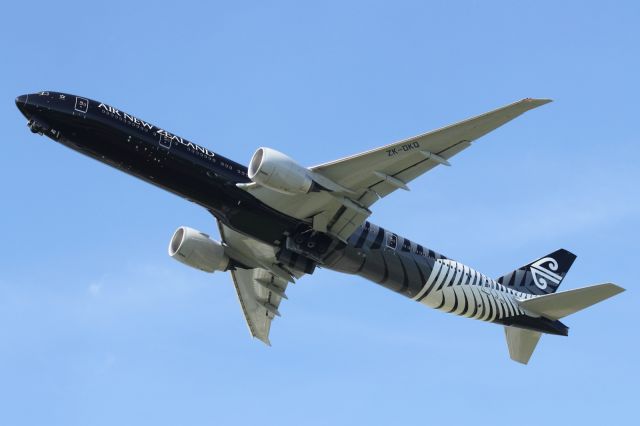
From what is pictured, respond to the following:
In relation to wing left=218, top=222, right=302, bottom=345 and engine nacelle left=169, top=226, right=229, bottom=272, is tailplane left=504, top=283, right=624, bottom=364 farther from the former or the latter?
engine nacelle left=169, top=226, right=229, bottom=272

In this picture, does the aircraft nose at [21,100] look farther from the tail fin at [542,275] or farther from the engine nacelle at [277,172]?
the tail fin at [542,275]

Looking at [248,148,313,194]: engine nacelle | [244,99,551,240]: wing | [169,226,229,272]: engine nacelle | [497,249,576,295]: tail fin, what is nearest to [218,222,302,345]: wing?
[169,226,229,272]: engine nacelle

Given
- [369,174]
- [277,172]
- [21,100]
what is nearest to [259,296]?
[369,174]

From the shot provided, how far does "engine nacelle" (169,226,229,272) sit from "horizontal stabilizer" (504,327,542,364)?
51.5 feet

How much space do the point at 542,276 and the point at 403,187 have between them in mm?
14651

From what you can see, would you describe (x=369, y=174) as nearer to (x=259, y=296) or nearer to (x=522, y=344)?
(x=259, y=296)

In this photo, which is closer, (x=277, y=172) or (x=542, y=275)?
(x=277, y=172)

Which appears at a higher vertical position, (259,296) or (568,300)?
(259,296)

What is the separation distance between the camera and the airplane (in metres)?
41.5

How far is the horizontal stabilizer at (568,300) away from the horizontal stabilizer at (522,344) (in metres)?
1.67

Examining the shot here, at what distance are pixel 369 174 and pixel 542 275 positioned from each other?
623 inches

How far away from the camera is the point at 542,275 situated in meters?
53.8

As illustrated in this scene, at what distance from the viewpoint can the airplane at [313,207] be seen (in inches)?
1634

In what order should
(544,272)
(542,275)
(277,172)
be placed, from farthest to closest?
1. (544,272)
2. (542,275)
3. (277,172)
